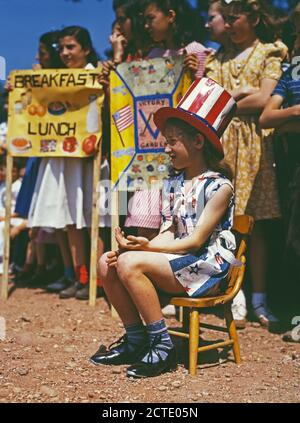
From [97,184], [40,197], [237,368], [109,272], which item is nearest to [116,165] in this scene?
[97,184]

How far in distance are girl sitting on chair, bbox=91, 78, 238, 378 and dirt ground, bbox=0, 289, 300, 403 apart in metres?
0.17

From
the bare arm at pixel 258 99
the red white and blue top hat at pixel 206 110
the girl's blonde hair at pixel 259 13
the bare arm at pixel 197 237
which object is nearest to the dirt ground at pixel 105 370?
the bare arm at pixel 197 237

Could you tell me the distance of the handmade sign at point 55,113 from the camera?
18.1 ft

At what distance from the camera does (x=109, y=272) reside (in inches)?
145

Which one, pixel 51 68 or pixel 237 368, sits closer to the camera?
pixel 237 368

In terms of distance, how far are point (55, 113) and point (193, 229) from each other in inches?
93.9

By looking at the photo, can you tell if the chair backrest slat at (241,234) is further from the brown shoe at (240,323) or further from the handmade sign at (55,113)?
the handmade sign at (55,113)

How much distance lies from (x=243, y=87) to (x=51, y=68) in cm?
215

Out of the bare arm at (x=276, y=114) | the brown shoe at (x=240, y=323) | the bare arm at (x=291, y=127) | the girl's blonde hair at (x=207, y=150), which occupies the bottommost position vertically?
the brown shoe at (x=240, y=323)

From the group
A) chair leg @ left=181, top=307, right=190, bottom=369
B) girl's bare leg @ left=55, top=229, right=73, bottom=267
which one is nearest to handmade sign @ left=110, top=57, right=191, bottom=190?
girl's bare leg @ left=55, top=229, right=73, bottom=267

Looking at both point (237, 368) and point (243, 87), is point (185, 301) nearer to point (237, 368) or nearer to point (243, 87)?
point (237, 368)

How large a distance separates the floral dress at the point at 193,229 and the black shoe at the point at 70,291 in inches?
79.2

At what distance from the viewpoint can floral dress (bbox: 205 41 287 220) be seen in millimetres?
4773

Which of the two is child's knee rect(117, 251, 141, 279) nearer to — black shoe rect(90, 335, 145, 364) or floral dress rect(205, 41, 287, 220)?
black shoe rect(90, 335, 145, 364)
